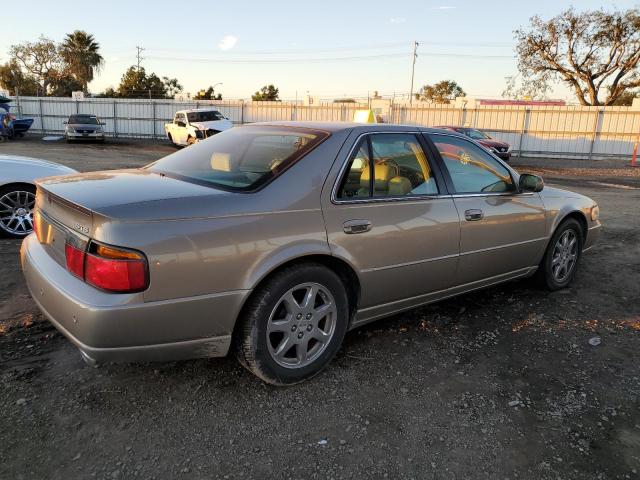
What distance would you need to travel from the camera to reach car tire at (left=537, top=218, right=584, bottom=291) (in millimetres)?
4617

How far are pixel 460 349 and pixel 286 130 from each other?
1.94 m

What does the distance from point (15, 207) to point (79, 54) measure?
5674 cm

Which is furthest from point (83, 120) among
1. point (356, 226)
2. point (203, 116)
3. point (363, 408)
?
point (363, 408)

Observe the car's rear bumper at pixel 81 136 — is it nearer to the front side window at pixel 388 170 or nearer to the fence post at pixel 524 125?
the fence post at pixel 524 125

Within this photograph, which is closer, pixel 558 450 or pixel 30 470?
pixel 30 470

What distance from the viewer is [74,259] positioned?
2.54 metres

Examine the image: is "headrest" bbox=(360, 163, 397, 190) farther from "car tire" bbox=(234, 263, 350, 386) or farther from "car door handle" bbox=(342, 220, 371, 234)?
"car tire" bbox=(234, 263, 350, 386)

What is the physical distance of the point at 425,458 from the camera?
243 centimetres

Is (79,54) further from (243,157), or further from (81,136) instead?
(243,157)

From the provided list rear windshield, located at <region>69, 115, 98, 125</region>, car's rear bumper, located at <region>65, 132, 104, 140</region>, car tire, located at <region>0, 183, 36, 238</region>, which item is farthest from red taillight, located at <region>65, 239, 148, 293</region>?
rear windshield, located at <region>69, 115, 98, 125</region>

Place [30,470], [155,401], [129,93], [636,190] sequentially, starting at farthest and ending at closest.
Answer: [129,93], [636,190], [155,401], [30,470]

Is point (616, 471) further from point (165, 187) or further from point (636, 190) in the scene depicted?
point (636, 190)

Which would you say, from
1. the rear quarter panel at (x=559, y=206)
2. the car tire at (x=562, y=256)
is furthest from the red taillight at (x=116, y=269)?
the car tire at (x=562, y=256)

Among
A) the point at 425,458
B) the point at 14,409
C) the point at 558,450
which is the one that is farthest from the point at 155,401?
the point at 558,450
